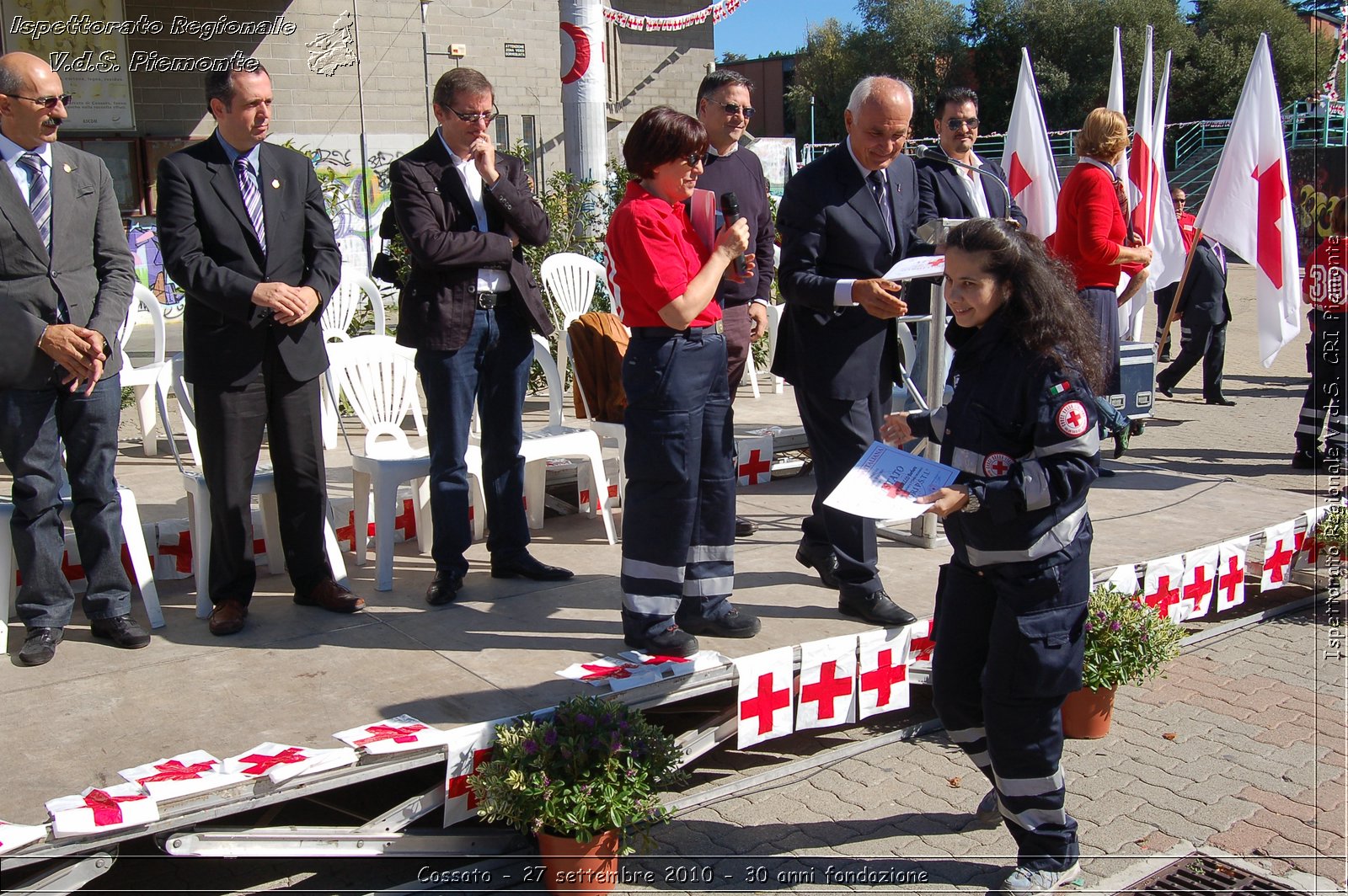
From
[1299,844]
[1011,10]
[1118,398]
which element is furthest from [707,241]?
[1011,10]

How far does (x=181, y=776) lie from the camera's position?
2998 mm

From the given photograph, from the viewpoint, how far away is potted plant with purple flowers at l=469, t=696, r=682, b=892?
3070 millimetres

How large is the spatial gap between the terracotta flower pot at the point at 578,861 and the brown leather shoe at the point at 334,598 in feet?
5.38

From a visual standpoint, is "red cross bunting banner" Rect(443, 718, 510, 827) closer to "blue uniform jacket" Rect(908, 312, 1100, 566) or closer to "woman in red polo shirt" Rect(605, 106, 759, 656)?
"woman in red polo shirt" Rect(605, 106, 759, 656)

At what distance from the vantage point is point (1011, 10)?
4419 centimetres

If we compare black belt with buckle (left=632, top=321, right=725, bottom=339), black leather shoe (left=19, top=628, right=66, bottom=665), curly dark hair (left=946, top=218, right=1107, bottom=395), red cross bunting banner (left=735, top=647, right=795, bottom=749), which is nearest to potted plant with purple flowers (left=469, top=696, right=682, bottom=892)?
red cross bunting banner (left=735, top=647, right=795, bottom=749)

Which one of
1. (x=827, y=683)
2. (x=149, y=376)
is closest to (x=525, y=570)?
(x=827, y=683)

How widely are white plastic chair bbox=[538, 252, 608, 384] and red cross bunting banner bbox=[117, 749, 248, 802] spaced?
4949 mm

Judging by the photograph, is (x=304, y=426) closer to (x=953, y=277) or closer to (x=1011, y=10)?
(x=953, y=277)

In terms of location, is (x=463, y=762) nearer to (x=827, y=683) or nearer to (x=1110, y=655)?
(x=827, y=683)

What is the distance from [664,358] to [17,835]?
217 cm

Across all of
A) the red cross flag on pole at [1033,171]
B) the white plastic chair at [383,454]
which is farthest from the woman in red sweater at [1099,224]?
the white plastic chair at [383,454]

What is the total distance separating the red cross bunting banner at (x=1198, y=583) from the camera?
202 inches

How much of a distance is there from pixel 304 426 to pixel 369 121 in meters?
13.9
